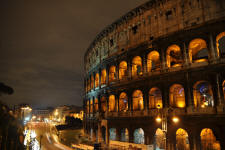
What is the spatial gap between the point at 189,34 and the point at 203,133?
32.0 ft

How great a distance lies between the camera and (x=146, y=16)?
2238cm

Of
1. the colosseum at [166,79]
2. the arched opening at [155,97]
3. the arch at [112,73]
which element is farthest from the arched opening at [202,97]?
the arch at [112,73]

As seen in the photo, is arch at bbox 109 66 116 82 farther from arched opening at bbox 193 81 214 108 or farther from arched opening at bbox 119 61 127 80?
arched opening at bbox 193 81 214 108

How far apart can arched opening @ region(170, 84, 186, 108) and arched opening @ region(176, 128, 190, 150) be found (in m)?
2.67

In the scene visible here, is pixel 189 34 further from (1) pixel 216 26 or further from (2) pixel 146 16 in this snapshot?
(2) pixel 146 16

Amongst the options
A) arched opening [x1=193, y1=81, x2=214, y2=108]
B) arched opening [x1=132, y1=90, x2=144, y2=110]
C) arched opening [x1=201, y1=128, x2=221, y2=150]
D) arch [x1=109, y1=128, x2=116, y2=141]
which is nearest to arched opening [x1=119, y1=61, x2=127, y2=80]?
arched opening [x1=132, y1=90, x2=144, y2=110]

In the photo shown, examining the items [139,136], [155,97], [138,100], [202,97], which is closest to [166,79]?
[155,97]

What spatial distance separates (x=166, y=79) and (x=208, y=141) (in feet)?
22.9

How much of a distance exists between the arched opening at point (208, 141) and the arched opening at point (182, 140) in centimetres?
172

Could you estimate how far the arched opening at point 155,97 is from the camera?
20.7m

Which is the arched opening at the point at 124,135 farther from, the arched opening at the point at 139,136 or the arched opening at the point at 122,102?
the arched opening at the point at 122,102

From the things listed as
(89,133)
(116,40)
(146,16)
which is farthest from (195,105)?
(89,133)

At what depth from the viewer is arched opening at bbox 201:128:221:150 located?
1612 centimetres

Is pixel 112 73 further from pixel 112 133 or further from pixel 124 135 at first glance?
pixel 124 135
